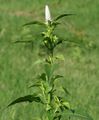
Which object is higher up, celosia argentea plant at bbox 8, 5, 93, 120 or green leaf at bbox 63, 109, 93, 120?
celosia argentea plant at bbox 8, 5, 93, 120

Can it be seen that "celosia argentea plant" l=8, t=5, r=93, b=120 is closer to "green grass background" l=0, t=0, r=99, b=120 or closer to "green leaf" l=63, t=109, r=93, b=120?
"green leaf" l=63, t=109, r=93, b=120

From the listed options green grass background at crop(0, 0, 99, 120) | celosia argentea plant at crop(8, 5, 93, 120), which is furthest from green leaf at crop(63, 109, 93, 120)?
green grass background at crop(0, 0, 99, 120)

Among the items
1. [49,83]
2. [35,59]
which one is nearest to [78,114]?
[49,83]

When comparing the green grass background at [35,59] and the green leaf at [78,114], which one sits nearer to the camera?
the green leaf at [78,114]

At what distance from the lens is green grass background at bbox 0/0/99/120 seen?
5.71 metres

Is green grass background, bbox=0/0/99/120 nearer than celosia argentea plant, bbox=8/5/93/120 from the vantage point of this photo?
No

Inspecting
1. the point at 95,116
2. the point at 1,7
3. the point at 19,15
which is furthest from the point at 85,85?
the point at 1,7

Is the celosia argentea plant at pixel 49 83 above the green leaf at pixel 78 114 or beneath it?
above

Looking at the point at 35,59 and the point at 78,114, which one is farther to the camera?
the point at 35,59

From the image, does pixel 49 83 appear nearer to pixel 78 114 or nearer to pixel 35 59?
pixel 78 114

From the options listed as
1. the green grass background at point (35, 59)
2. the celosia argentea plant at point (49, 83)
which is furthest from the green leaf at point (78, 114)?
the green grass background at point (35, 59)

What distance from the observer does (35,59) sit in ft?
25.2

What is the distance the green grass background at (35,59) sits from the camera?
18.7 ft

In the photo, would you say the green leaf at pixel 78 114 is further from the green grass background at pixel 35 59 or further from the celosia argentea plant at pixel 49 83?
the green grass background at pixel 35 59
